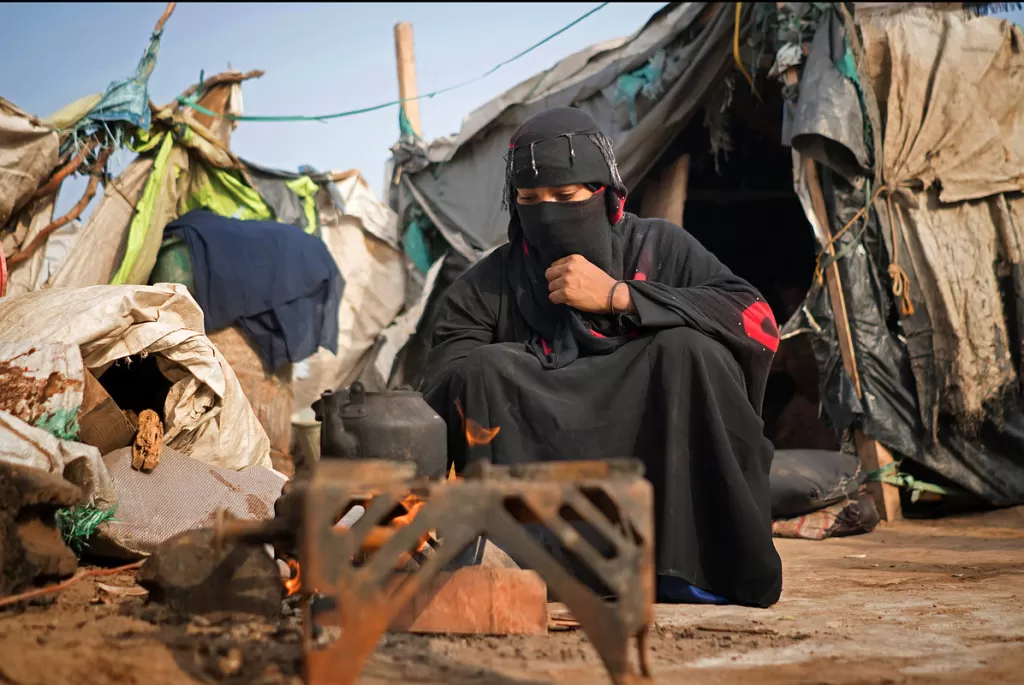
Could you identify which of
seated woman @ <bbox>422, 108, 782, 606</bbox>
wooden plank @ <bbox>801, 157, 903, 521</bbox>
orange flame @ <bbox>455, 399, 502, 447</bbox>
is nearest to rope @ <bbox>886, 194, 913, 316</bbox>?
wooden plank @ <bbox>801, 157, 903, 521</bbox>

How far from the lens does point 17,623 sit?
223cm

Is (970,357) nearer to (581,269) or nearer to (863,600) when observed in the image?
(863,600)

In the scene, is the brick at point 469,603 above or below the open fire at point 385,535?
below

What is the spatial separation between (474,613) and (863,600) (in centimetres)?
142

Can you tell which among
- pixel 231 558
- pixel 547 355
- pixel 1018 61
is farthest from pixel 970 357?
pixel 231 558

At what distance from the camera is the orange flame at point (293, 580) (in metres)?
2.41

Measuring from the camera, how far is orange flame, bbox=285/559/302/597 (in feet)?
7.89

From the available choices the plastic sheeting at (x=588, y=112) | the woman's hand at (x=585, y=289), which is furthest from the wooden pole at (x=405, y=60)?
the woman's hand at (x=585, y=289)

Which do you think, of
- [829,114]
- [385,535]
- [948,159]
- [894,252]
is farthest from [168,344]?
[948,159]

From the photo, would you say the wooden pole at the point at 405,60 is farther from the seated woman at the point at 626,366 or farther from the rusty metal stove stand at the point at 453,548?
the rusty metal stove stand at the point at 453,548

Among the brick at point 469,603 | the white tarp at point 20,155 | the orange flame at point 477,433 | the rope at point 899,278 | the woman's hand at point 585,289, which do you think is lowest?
the brick at point 469,603

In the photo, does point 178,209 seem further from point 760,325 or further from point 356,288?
point 760,325

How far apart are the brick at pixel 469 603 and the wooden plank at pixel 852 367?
4236mm

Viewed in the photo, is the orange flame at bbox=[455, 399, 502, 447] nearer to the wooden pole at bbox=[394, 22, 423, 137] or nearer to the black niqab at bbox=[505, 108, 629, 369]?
the black niqab at bbox=[505, 108, 629, 369]
